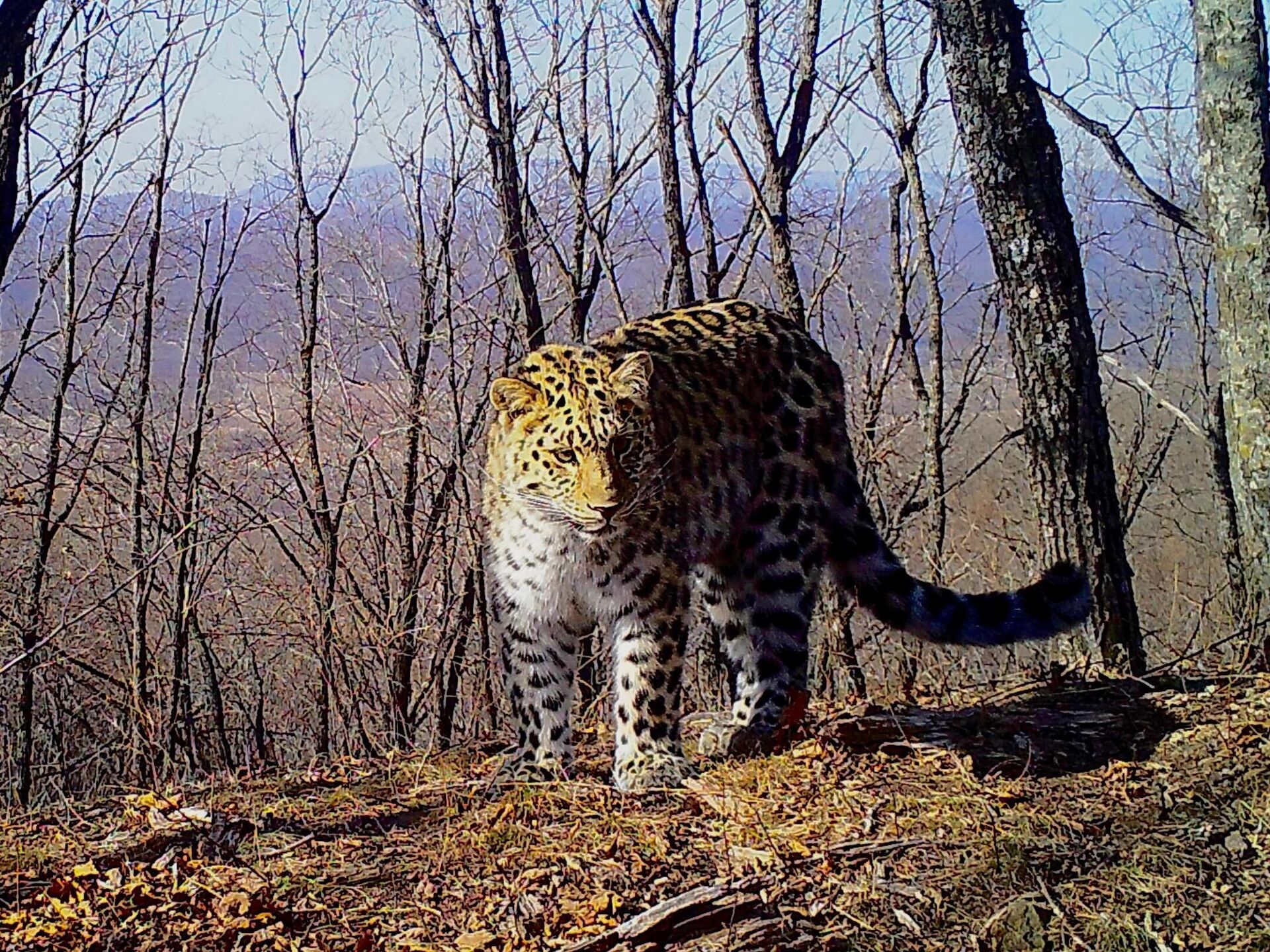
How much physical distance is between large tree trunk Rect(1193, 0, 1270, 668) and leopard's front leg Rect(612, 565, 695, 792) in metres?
2.56

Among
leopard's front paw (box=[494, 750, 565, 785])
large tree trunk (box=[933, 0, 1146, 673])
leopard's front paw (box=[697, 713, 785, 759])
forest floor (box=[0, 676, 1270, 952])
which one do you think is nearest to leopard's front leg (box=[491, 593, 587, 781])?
leopard's front paw (box=[494, 750, 565, 785])

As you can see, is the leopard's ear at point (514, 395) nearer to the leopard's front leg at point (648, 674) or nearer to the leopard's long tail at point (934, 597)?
the leopard's front leg at point (648, 674)

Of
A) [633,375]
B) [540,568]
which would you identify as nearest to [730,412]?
[633,375]

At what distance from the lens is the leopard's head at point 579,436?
5.03 metres

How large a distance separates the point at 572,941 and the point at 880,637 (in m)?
6.76

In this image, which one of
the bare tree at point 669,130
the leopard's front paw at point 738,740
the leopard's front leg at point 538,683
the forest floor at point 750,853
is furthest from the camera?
the bare tree at point 669,130

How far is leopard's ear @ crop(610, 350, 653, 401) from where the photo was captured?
511 centimetres

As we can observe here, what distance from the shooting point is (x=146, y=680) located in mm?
8047

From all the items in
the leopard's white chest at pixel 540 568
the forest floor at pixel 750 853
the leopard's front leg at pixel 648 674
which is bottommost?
the forest floor at pixel 750 853

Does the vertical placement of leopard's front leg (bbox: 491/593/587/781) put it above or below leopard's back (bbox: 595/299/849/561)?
below

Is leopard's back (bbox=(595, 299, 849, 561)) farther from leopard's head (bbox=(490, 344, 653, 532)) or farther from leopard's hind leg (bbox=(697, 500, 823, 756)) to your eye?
leopard's head (bbox=(490, 344, 653, 532))

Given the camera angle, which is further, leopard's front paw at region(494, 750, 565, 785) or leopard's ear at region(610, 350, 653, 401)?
leopard's front paw at region(494, 750, 565, 785)

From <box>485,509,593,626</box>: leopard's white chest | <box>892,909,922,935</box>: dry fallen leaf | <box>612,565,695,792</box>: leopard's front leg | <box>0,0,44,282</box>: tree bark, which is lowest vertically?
<box>892,909,922,935</box>: dry fallen leaf

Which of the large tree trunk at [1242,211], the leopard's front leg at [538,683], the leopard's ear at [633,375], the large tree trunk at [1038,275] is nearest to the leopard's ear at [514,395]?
the leopard's ear at [633,375]
